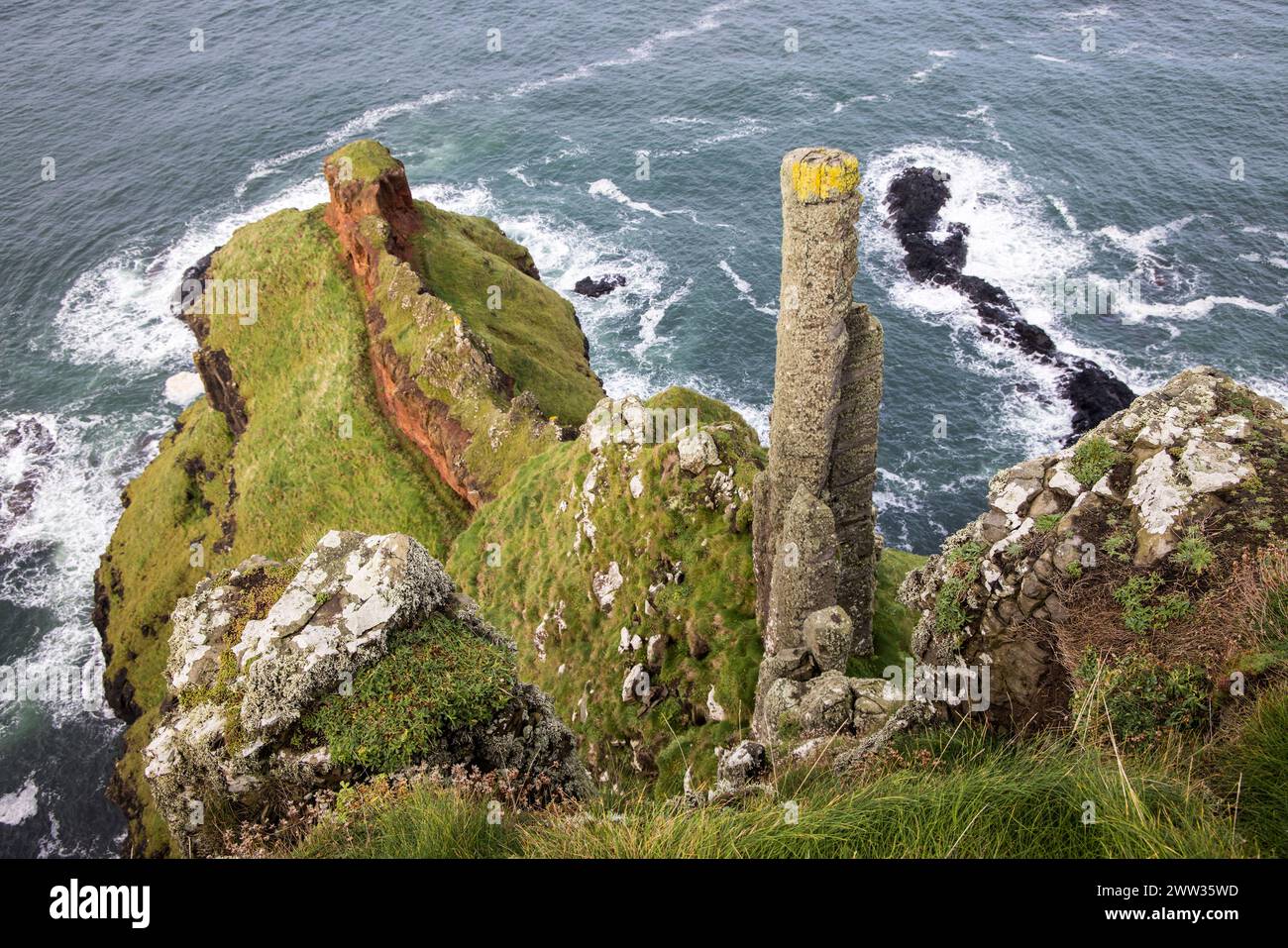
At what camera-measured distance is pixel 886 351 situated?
70438mm

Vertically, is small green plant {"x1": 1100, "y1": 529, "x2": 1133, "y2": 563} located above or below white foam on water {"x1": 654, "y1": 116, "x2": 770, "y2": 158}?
below

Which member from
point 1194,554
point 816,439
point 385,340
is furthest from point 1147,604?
point 385,340

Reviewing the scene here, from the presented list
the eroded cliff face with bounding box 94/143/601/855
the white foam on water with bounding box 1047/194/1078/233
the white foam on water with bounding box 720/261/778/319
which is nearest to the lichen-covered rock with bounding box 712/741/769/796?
the eroded cliff face with bounding box 94/143/601/855

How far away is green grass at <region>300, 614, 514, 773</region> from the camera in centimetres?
1495

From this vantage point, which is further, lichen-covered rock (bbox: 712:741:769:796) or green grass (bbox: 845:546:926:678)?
green grass (bbox: 845:546:926:678)

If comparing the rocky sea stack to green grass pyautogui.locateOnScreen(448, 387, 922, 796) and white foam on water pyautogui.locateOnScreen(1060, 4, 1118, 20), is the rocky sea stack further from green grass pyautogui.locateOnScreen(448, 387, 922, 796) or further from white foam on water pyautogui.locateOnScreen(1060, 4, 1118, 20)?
white foam on water pyautogui.locateOnScreen(1060, 4, 1118, 20)

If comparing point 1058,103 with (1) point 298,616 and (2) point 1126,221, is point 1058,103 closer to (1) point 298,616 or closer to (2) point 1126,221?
(2) point 1126,221

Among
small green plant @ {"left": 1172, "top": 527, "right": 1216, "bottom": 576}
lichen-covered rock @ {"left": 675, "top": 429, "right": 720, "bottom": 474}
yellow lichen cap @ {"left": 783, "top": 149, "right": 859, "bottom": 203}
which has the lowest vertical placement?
lichen-covered rock @ {"left": 675, "top": 429, "right": 720, "bottom": 474}

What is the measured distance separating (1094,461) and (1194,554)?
12.1 feet

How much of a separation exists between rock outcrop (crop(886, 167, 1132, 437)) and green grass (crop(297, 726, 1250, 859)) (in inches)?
2316

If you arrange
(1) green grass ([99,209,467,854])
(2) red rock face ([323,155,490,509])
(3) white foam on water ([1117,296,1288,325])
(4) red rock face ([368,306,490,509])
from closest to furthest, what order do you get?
(4) red rock face ([368,306,490,509]) → (2) red rock face ([323,155,490,509]) → (1) green grass ([99,209,467,854]) → (3) white foam on water ([1117,296,1288,325])

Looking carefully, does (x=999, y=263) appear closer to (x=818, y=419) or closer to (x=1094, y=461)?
(x=818, y=419)

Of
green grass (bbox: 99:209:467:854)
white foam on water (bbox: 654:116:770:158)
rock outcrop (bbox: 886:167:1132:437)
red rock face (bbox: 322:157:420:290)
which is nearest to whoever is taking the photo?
green grass (bbox: 99:209:467:854)
